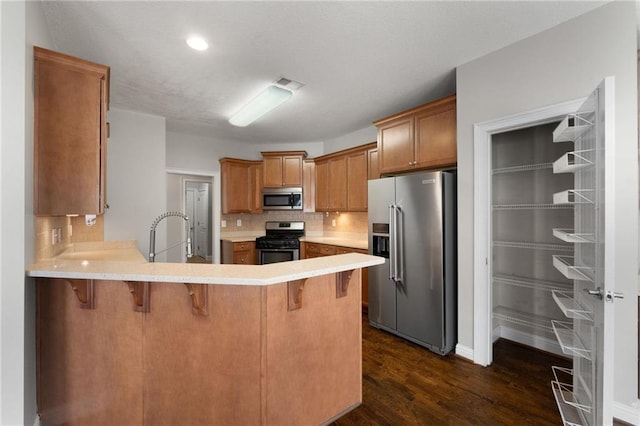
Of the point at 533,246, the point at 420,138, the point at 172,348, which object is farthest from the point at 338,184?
the point at 172,348

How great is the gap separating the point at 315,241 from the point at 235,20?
129 inches

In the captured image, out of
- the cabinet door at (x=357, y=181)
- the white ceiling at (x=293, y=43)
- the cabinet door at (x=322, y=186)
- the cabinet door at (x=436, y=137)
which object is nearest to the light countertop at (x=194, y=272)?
the white ceiling at (x=293, y=43)

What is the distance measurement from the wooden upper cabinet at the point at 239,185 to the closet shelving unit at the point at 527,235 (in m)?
3.80

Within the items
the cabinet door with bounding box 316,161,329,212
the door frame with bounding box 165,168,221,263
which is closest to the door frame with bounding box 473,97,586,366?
the cabinet door with bounding box 316,161,329,212

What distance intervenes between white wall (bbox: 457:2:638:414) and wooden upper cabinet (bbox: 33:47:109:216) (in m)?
2.91

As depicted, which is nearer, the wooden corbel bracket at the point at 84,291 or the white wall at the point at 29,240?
the white wall at the point at 29,240

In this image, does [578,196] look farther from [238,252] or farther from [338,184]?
[238,252]

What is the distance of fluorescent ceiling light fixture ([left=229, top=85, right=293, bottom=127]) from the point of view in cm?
308

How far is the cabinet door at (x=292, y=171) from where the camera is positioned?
5.10m

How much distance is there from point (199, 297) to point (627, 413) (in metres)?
2.74

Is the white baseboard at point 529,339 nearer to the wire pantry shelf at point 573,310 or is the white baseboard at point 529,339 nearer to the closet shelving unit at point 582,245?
the closet shelving unit at point 582,245

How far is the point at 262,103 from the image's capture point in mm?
3285

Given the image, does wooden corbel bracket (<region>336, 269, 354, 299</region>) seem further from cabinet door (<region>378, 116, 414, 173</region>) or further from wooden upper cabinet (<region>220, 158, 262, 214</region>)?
wooden upper cabinet (<region>220, 158, 262, 214</region>)

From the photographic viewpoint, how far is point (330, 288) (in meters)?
1.81
